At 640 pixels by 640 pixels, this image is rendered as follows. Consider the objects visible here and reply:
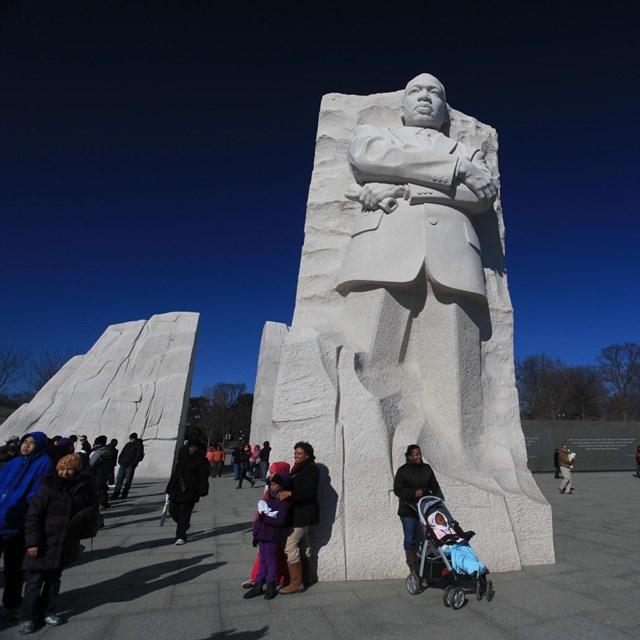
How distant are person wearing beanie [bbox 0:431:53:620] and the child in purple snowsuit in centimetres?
159

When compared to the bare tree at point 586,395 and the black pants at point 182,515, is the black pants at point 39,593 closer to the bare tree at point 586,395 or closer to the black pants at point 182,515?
the black pants at point 182,515

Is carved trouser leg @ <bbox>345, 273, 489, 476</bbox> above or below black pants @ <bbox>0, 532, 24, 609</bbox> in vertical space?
above

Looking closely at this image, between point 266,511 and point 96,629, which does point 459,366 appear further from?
point 96,629

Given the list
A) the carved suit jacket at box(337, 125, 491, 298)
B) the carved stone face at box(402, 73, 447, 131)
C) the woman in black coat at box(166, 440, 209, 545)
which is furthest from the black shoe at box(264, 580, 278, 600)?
the carved stone face at box(402, 73, 447, 131)

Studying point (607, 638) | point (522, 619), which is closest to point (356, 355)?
point (522, 619)

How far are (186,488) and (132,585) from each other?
167 centimetres

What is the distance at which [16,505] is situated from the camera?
323cm

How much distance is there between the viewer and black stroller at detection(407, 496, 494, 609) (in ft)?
10.8

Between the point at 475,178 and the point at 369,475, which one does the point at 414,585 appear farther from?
the point at 475,178

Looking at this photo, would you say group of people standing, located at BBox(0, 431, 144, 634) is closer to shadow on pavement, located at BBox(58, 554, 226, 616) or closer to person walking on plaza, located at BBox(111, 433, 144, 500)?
shadow on pavement, located at BBox(58, 554, 226, 616)

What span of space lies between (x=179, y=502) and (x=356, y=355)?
2855 millimetres

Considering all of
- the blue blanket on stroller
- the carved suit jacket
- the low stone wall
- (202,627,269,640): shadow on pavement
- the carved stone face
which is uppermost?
the carved stone face

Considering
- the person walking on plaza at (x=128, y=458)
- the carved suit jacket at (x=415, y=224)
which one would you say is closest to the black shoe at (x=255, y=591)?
the carved suit jacket at (x=415, y=224)

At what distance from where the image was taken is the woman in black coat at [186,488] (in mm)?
5520
